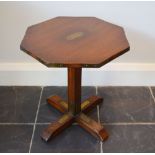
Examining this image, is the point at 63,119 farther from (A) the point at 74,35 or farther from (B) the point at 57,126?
(A) the point at 74,35

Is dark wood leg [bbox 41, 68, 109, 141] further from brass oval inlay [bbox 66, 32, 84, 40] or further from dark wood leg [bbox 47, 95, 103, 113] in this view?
brass oval inlay [bbox 66, 32, 84, 40]

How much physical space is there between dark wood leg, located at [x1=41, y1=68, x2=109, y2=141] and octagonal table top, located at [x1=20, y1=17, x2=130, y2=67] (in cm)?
20

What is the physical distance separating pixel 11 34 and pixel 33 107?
21.1 inches

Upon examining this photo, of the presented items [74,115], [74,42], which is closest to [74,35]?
[74,42]

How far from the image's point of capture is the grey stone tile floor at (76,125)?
1485mm

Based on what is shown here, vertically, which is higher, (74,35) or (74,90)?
(74,35)

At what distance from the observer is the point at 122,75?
1941 millimetres

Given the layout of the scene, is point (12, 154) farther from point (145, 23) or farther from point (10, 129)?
point (145, 23)

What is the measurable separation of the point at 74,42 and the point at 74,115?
0.52 meters

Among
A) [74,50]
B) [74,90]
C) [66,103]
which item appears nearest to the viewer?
[74,50]

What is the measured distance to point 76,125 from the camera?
1.63m

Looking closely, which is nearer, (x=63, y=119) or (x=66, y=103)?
(x=63, y=119)

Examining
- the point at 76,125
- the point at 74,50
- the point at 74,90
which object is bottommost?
the point at 76,125

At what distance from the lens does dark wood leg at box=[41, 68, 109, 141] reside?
1.48m
